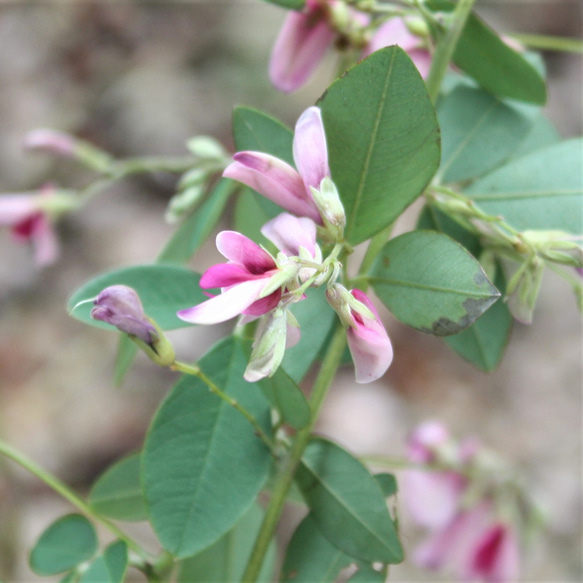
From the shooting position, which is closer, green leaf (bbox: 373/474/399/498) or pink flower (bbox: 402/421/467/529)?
green leaf (bbox: 373/474/399/498)

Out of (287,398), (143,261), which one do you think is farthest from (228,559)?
(143,261)

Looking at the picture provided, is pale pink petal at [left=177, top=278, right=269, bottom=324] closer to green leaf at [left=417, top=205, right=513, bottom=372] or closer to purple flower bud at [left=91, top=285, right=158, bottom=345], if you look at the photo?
purple flower bud at [left=91, top=285, right=158, bottom=345]

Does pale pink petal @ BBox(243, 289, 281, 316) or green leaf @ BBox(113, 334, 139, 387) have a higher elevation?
pale pink petal @ BBox(243, 289, 281, 316)

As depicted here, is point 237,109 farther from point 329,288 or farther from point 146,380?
point 146,380

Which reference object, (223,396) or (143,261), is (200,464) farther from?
(143,261)

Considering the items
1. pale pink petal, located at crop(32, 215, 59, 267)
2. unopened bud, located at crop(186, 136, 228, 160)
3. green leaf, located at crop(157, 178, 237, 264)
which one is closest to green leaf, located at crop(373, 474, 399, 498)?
green leaf, located at crop(157, 178, 237, 264)

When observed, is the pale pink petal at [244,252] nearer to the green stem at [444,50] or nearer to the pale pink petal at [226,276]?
the pale pink petal at [226,276]
